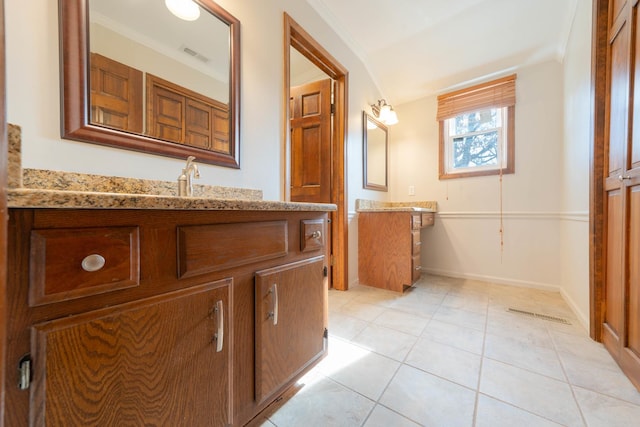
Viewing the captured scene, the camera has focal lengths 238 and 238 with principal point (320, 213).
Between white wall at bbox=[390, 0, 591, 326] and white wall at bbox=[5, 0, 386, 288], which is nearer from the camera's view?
white wall at bbox=[5, 0, 386, 288]

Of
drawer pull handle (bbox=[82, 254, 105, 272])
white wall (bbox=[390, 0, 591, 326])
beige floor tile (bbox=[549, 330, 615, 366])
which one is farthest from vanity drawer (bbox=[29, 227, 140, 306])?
white wall (bbox=[390, 0, 591, 326])

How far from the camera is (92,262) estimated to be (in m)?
0.48

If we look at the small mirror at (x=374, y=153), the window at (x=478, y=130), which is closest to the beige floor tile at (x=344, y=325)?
the small mirror at (x=374, y=153)

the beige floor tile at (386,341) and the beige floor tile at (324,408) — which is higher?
the beige floor tile at (386,341)

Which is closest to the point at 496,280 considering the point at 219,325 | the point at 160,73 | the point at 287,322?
the point at 287,322

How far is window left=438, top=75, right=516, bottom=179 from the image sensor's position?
2559 millimetres

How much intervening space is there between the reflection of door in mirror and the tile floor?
131 centimetres

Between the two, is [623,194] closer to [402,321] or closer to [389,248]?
[402,321]

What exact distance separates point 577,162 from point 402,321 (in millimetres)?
1817

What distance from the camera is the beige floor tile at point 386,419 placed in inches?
35.3

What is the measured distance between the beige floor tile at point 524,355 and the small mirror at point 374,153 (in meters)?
1.76

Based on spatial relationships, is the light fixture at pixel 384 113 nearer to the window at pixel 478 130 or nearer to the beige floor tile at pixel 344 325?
the window at pixel 478 130

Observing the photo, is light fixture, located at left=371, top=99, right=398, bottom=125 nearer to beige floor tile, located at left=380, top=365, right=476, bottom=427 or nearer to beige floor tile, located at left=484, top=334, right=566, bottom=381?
beige floor tile, located at left=484, top=334, right=566, bottom=381

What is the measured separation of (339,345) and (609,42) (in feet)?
7.74
